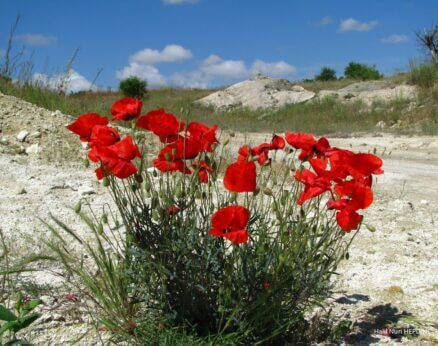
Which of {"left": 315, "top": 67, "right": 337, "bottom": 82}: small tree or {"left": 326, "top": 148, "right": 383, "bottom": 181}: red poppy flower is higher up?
{"left": 315, "top": 67, "right": 337, "bottom": 82}: small tree

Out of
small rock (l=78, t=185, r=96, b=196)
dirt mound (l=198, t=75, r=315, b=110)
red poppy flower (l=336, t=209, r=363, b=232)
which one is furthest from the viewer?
dirt mound (l=198, t=75, r=315, b=110)

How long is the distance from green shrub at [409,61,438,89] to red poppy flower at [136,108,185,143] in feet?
50.4

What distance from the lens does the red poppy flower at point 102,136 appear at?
171 cm

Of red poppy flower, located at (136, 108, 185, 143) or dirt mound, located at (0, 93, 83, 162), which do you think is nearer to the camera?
red poppy flower, located at (136, 108, 185, 143)

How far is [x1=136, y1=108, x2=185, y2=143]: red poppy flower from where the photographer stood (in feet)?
5.75

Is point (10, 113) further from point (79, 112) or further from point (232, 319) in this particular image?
point (232, 319)

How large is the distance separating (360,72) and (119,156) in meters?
36.0

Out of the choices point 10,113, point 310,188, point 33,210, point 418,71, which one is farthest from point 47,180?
point 418,71

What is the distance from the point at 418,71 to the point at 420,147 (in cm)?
900

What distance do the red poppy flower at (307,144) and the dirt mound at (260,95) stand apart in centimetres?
1672

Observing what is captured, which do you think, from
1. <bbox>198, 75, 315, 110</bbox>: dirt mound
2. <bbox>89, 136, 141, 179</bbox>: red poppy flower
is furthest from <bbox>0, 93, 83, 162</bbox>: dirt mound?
<bbox>198, 75, 315, 110</bbox>: dirt mound

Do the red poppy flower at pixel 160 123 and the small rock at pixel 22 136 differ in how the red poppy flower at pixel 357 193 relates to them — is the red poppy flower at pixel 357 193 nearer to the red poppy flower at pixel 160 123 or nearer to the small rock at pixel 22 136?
the red poppy flower at pixel 160 123

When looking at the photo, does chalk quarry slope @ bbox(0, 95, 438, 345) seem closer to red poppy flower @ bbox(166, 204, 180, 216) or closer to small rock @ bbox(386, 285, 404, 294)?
small rock @ bbox(386, 285, 404, 294)

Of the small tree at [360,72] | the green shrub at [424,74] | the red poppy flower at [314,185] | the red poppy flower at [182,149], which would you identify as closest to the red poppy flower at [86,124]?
the red poppy flower at [182,149]
